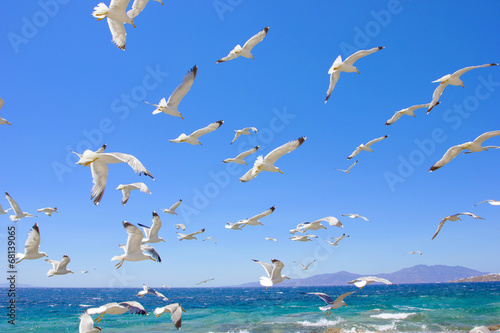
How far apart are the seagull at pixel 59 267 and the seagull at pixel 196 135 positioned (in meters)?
6.29

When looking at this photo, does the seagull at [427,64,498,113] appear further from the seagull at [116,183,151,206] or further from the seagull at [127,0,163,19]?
the seagull at [116,183,151,206]

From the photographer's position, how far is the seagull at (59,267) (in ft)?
43.8

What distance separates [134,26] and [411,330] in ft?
65.1

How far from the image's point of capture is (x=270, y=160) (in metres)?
10.5

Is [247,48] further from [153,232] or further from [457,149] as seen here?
[153,232]

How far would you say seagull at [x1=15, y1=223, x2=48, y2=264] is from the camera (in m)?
11.7

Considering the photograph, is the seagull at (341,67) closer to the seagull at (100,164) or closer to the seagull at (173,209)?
the seagull at (100,164)

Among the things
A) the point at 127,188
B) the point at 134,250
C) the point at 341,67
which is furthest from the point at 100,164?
the point at 341,67

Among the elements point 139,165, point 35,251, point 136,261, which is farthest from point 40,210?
point 139,165

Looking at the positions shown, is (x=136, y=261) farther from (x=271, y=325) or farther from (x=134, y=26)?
(x=271, y=325)

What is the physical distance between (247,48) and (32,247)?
9.58 metres

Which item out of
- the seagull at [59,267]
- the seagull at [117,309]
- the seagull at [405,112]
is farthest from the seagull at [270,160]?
the seagull at [59,267]

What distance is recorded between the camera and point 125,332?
2130 cm

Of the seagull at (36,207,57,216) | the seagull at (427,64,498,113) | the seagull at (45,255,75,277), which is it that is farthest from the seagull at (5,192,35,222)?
the seagull at (427,64,498,113)
